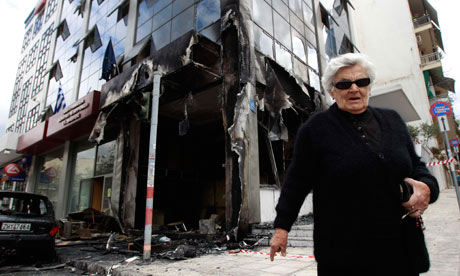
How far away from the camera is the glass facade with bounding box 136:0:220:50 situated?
8539mm

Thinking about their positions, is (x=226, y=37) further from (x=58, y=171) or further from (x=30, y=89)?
(x=30, y=89)

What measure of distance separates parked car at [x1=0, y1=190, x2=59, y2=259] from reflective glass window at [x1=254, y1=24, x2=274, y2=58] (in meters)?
7.25

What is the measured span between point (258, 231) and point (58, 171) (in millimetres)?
15240

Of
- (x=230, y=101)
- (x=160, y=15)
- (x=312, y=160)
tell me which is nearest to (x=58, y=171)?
(x=160, y=15)

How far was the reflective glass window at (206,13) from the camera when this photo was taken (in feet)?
27.8

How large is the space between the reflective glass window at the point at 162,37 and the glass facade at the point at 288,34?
3.32 meters

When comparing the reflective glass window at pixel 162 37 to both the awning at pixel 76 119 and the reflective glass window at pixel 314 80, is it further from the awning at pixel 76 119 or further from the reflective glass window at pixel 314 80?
the reflective glass window at pixel 314 80

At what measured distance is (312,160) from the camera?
151 centimetres

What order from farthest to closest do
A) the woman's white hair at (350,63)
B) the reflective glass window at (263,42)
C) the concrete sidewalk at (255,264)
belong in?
the reflective glass window at (263,42) → the concrete sidewalk at (255,264) → the woman's white hair at (350,63)

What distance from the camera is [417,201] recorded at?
131 centimetres

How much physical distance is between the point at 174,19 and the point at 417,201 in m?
10.2

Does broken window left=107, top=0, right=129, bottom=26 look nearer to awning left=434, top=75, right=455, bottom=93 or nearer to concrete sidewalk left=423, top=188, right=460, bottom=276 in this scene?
concrete sidewalk left=423, top=188, right=460, bottom=276

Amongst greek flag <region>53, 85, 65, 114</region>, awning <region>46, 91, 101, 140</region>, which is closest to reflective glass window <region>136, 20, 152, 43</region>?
awning <region>46, 91, 101, 140</region>

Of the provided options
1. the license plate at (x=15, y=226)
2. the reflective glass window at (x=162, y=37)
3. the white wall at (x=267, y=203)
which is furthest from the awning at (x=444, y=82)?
the license plate at (x=15, y=226)
